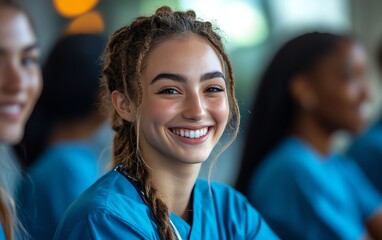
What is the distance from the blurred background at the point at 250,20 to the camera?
451 cm

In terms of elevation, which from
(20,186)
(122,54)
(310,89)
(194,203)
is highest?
(122,54)

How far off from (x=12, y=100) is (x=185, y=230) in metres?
0.65

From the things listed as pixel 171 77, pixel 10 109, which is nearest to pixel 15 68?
pixel 10 109

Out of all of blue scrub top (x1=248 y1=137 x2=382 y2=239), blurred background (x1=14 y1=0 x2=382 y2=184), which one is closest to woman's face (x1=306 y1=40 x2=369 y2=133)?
blue scrub top (x1=248 y1=137 x2=382 y2=239)

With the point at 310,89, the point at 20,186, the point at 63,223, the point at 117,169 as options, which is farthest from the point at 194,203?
the point at 310,89

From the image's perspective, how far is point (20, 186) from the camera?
78.0 inches

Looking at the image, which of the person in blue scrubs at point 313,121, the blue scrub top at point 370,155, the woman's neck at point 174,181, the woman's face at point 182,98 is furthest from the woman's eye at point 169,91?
the blue scrub top at point 370,155

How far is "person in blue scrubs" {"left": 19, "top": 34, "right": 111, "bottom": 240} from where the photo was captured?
6.47 feet

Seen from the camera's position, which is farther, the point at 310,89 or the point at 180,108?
the point at 310,89

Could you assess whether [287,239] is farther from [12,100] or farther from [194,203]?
[12,100]

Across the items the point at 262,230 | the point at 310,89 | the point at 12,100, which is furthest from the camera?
the point at 310,89

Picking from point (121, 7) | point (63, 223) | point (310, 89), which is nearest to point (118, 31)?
point (63, 223)

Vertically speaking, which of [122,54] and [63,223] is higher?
[122,54]

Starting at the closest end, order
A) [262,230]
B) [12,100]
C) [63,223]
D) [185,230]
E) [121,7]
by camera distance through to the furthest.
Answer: [63,223]
[185,230]
[262,230]
[12,100]
[121,7]
